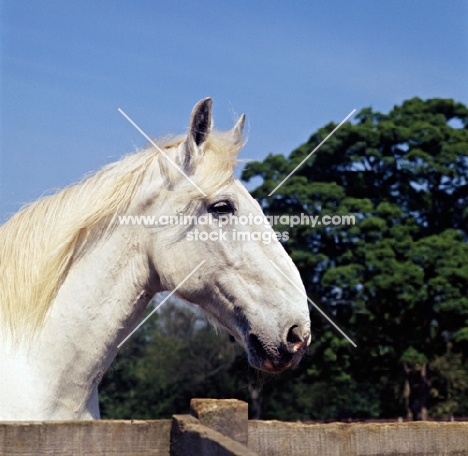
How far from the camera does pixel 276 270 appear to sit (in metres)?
3.63

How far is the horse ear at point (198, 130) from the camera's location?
3.87 m

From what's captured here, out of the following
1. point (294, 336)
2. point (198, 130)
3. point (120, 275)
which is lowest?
point (294, 336)

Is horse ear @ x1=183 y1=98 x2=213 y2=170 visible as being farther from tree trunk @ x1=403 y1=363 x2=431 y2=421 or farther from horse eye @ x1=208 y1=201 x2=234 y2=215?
tree trunk @ x1=403 y1=363 x2=431 y2=421

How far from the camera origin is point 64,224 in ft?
12.5

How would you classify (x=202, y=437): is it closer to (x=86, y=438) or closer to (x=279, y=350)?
(x=86, y=438)

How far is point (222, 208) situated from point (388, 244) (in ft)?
59.6

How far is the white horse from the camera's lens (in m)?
3.48

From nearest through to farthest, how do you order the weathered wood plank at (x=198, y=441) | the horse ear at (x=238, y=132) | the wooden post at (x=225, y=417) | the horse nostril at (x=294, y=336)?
the weathered wood plank at (x=198, y=441) < the wooden post at (x=225, y=417) < the horse nostril at (x=294, y=336) < the horse ear at (x=238, y=132)

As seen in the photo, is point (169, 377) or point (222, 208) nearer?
point (222, 208)

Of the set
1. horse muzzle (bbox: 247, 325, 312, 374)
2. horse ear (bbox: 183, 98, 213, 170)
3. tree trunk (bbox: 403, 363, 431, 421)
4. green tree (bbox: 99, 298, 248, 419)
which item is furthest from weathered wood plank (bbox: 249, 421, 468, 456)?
green tree (bbox: 99, 298, 248, 419)

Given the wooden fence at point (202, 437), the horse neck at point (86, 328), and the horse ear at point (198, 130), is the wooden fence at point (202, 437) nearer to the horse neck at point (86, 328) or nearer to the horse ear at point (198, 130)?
the horse neck at point (86, 328)

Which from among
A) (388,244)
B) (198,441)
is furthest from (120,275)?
(388,244)

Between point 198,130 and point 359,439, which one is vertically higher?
point 198,130

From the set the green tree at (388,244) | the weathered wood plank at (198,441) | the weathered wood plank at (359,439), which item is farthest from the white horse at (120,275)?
the green tree at (388,244)
